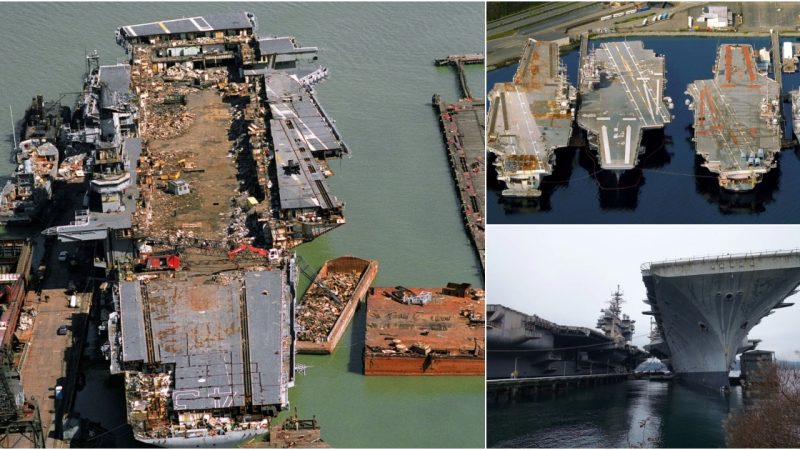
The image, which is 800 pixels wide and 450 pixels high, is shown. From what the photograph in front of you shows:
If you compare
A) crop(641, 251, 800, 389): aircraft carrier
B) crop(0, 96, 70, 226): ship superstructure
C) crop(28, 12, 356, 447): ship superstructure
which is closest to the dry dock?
crop(28, 12, 356, 447): ship superstructure

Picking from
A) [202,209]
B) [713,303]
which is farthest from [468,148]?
[713,303]

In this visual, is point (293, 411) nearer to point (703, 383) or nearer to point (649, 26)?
point (703, 383)

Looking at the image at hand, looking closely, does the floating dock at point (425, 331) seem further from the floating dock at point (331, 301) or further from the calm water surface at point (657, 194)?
the calm water surface at point (657, 194)

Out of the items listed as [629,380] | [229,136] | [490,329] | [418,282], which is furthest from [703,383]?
[229,136]

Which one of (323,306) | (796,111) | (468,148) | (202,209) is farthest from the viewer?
(468,148)

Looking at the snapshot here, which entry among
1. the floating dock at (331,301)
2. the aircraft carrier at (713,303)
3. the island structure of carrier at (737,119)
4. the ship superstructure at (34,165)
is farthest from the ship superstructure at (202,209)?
the island structure of carrier at (737,119)

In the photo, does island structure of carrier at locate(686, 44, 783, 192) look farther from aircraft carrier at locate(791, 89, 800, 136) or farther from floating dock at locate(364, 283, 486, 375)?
floating dock at locate(364, 283, 486, 375)

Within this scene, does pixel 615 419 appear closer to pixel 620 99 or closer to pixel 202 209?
pixel 620 99
